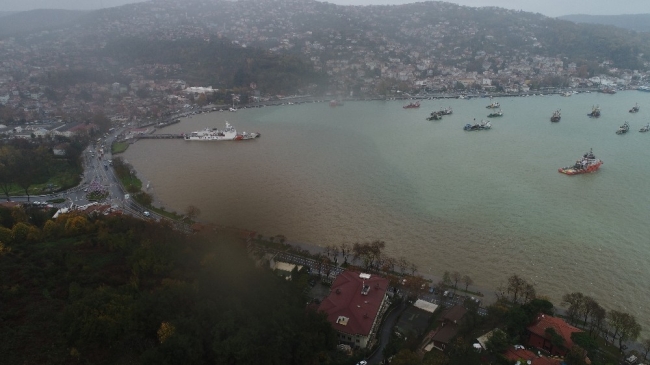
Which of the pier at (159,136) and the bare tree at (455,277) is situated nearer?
the bare tree at (455,277)

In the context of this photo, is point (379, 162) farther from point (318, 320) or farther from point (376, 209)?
point (318, 320)

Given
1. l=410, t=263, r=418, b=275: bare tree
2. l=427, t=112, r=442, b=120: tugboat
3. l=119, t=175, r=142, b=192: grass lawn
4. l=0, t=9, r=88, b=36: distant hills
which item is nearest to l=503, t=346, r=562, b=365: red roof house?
l=410, t=263, r=418, b=275: bare tree

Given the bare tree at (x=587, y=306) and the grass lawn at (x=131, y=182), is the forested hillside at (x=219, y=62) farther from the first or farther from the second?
the bare tree at (x=587, y=306)

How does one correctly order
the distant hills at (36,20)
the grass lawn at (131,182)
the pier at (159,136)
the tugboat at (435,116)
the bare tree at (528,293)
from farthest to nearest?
Answer: the distant hills at (36,20), the tugboat at (435,116), the pier at (159,136), the grass lawn at (131,182), the bare tree at (528,293)

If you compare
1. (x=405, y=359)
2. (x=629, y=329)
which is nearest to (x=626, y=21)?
(x=629, y=329)

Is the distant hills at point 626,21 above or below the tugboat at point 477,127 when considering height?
above

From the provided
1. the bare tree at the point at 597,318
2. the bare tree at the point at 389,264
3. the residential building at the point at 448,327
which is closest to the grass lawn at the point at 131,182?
the bare tree at the point at 389,264
